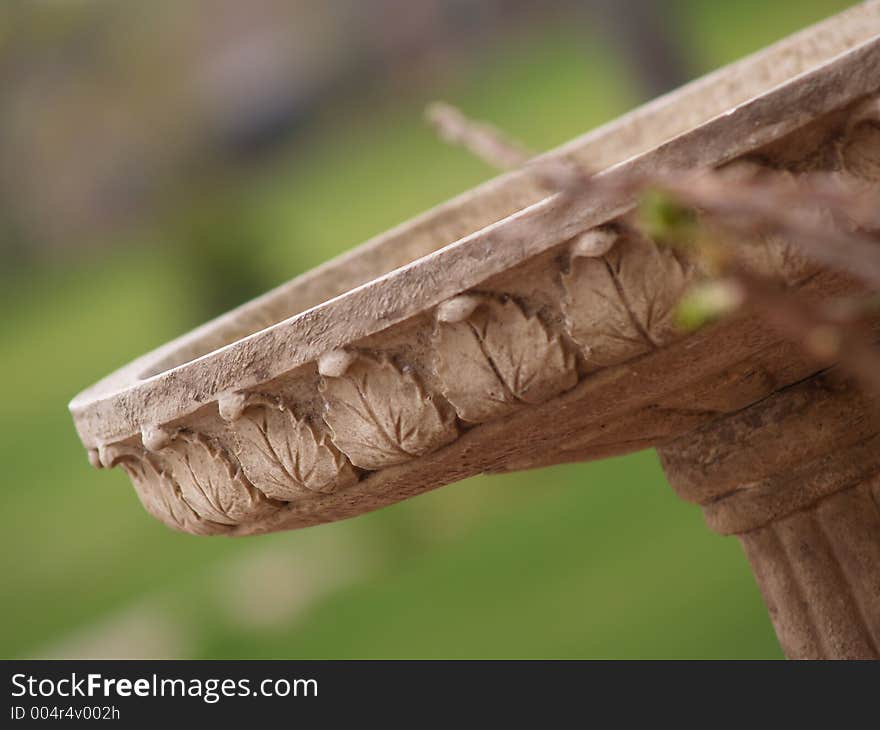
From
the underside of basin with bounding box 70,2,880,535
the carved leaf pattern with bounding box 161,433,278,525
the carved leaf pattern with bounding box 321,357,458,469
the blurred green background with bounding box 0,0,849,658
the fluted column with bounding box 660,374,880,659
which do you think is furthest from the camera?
the blurred green background with bounding box 0,0,849,658

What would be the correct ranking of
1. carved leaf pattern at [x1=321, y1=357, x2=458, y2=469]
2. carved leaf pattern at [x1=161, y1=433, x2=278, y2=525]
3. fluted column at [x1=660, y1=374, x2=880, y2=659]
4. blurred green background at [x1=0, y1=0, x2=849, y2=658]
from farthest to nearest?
blurred green background at [x1=0, y1=0, x2=849, y2=658], fluted column at [x1=660, y1=374, x2=880, y2=659], carved leaf pattern at [x1=161, y1=433, x2=278, y2=525], carved leaf pattern at [x1=321, y1=357, x2=458, y2=469]

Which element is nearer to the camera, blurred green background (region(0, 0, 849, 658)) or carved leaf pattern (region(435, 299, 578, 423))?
carved leaf pattern (region(435, 299, 578, 423))

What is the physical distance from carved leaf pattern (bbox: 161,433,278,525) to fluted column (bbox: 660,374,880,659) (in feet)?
1.71

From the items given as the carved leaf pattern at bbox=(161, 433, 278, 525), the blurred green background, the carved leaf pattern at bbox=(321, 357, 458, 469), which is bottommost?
the carved leaf pattern at bbox=(321, 357, 458, 469)

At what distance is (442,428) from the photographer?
122 cm

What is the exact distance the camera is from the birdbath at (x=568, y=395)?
1.10 metres

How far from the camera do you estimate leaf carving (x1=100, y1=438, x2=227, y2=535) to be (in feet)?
4.63

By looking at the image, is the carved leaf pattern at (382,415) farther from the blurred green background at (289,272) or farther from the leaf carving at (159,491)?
the blurred green background at (289,272)

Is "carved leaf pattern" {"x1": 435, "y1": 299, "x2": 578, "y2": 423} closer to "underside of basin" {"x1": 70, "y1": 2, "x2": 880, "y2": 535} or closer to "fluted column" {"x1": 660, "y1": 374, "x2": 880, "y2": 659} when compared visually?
"underside of basin" {"x1": 70, "y1": 2, "x2": 880, "y2": 535}

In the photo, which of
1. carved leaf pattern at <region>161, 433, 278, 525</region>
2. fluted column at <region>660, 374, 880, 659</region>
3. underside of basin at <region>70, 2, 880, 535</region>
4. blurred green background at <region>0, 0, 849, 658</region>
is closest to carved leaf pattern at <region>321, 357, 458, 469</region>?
underside of basin at <region>70, 2, 880, 535</region>

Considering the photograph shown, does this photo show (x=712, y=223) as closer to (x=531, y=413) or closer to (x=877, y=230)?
(x=877, y=230)

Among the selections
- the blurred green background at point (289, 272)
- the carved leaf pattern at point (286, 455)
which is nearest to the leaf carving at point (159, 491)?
the carved leaf pattern at point (286, 455)

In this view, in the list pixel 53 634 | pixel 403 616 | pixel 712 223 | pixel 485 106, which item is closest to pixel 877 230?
pixel 712 223

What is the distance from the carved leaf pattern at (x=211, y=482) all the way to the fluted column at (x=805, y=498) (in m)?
0.52
